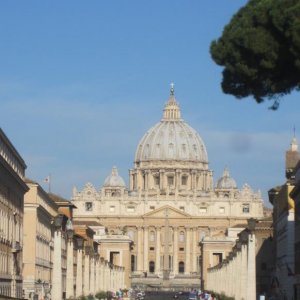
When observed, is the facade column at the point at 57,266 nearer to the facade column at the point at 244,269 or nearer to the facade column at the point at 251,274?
the facade column at the point at 251,274

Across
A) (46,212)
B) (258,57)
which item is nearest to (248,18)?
(258,57)

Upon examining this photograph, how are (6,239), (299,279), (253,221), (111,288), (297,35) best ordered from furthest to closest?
(111,288) → (299,279) → (6,239) → (253,221) → (297,35)

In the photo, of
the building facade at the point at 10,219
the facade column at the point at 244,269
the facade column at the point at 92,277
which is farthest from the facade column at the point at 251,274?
the facade column at the point at 92,277

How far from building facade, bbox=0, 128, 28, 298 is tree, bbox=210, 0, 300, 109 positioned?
101 feet

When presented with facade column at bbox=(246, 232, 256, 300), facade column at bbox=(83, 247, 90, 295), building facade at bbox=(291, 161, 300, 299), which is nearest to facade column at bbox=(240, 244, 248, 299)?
facade column at bbox=(246, 232, 256, 300)

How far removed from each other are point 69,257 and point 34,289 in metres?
15.9

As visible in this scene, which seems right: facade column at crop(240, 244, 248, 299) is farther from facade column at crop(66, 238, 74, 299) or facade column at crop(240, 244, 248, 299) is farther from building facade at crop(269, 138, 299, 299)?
facade column at crop(66, 238, 74, 299)

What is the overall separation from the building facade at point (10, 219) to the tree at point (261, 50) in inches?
1206

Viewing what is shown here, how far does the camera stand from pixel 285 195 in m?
90.6

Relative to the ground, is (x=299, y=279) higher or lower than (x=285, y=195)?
lower

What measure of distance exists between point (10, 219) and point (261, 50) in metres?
41.0

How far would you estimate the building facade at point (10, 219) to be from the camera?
66.8 m

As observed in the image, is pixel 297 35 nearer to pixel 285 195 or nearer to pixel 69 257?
pixel 69 257

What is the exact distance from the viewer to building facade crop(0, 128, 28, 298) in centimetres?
6681
